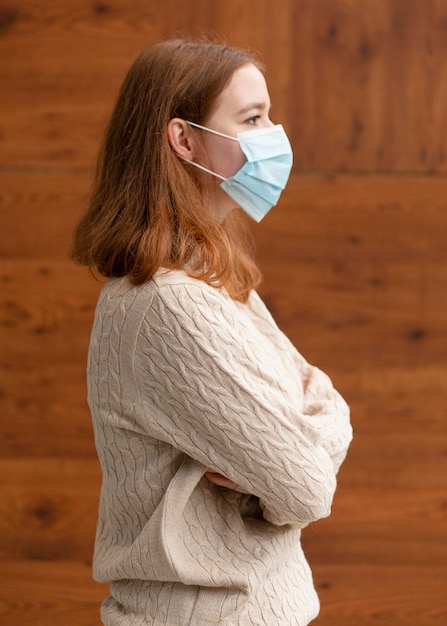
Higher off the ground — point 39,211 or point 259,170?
point 259,170

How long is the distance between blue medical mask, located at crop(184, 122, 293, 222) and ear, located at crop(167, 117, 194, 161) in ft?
0.05

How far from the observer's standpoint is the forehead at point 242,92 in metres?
1.54

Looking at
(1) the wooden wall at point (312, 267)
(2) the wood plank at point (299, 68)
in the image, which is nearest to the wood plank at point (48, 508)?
(1) the wooden wall at point (312, 267)

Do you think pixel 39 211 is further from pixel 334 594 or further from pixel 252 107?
pixel 334 594

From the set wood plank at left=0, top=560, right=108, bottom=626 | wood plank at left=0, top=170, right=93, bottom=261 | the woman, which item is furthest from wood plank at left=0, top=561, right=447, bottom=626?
the woman

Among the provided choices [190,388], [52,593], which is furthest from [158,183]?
[52,593]

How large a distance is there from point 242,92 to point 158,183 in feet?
0.80

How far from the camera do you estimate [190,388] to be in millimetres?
1322

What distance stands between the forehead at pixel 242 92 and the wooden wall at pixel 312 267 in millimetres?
1106

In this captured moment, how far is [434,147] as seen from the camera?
105 inches

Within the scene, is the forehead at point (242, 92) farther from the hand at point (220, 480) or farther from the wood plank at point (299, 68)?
the wood plank at point (299, 68)

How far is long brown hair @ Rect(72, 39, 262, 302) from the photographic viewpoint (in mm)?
1430

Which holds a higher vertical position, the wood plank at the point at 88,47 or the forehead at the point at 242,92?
the forehead at the point at 242,92

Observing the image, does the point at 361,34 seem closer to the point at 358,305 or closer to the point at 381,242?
the point at 381,242
